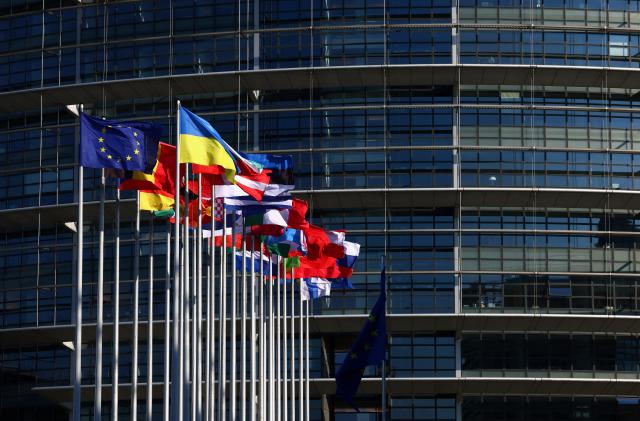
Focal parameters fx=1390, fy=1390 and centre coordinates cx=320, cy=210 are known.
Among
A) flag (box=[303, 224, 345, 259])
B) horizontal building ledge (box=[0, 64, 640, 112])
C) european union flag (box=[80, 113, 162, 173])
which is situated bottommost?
flag (box=[303, 224, 345, 259])

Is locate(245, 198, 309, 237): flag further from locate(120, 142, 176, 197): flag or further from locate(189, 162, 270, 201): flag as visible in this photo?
locate(120, 142, 176, 197): flag

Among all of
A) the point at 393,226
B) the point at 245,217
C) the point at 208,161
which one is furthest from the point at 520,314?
the point at 208,161

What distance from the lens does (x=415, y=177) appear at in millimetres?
69688

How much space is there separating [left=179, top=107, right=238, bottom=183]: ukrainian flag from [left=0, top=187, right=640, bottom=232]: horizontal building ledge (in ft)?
102

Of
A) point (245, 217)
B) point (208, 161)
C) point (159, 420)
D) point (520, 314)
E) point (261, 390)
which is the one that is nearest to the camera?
point (208, 161)

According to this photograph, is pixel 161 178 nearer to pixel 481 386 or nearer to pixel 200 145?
pixel 200 145

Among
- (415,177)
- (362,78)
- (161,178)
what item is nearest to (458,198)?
(415,177)

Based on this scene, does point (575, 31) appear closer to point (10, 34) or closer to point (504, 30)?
point (504, 30)

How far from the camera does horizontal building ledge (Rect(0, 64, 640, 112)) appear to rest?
229 feet

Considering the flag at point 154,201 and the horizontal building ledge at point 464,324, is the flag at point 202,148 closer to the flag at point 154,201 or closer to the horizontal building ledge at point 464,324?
the flag at point 154,201

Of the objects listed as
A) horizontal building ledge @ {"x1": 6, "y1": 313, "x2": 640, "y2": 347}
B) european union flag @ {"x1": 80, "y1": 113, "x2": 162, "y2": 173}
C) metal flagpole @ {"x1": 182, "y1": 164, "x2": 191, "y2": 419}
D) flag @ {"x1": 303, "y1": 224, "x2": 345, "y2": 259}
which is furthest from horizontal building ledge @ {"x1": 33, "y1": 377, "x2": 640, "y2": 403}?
european union flag @ {"x1": 80, "y1": 113, "x2": 162, "y2": 173}

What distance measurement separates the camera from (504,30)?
7075cm

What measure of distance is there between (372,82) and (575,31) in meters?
10.7

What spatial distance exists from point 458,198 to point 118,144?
3618 cm
